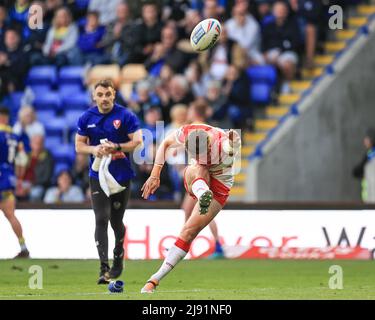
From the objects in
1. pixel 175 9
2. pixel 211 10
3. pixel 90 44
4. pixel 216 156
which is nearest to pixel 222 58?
pixel 211 10

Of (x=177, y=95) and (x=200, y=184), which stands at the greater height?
(x=177, y=95)

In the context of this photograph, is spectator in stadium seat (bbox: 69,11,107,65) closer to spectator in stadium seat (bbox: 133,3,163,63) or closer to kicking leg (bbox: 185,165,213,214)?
spectator in stadium seat (bbox: 133,3,163,63)

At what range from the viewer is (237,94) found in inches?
969

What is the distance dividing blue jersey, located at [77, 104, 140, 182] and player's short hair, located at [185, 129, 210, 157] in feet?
5.79

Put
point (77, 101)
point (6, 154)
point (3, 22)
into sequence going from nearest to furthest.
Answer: point (6, 154)
point (77, 101)
point (3, 22)

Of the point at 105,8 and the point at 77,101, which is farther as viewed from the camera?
the point at 105,8

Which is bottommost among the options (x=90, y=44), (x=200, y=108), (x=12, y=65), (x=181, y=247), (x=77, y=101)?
(x=181, y=247)

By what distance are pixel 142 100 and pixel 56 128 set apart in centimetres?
244

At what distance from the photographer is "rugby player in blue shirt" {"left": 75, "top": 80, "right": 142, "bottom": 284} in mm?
15266

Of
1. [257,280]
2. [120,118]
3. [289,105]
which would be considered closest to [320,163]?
[289,105]

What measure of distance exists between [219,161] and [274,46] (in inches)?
459

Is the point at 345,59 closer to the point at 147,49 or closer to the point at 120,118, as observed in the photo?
the point at 147,49

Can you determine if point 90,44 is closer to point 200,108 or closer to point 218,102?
point 218,102

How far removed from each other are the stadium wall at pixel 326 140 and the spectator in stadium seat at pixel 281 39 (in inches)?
32.2
